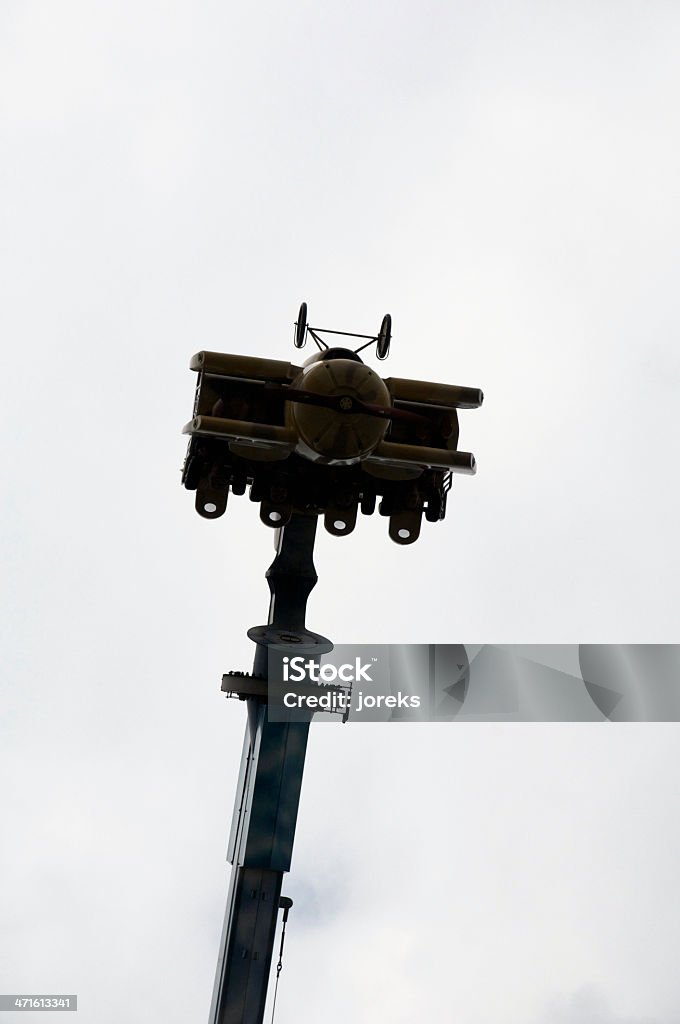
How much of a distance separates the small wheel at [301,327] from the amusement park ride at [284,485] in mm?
1027

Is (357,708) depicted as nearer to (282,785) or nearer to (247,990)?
(282,785)

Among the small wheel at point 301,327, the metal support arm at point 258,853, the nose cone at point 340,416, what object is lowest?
the metal support arm at point 258,853

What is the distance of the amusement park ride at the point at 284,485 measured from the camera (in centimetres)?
1180

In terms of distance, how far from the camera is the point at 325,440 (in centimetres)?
1174

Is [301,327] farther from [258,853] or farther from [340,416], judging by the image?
[258,853]

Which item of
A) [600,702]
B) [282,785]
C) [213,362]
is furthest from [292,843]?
[213,362]

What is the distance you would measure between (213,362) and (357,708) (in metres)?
4.20

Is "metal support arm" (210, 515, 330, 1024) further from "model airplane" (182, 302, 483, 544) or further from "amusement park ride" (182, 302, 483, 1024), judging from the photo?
"model airplane" (182, 302, 483, 544)

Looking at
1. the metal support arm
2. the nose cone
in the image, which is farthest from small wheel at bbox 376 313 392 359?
the metal support arm

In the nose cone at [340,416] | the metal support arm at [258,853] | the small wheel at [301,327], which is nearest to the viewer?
the nose cone at [340,416]

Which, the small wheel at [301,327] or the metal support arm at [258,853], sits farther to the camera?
the small wheel at [301,327]

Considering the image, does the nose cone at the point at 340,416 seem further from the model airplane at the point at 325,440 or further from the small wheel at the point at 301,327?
the small wheel at the point at 301,327

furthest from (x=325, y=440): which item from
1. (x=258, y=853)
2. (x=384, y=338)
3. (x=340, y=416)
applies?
(x=258, y=853)

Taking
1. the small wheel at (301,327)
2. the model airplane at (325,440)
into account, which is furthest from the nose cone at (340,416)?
the small wheel at (301,327)
